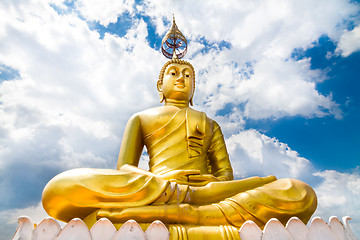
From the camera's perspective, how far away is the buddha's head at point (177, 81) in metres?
5.02

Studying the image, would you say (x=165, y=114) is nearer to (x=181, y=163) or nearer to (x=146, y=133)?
(x=146, y=133)

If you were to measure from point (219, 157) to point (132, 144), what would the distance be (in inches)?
51.5

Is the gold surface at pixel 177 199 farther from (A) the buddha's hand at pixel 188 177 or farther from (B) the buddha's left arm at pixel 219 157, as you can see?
(B) the buddha's left arm at pixel 219 157

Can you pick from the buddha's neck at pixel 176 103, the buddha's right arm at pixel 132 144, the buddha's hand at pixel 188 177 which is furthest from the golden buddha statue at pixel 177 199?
the buddha's neck at pixel 176 103

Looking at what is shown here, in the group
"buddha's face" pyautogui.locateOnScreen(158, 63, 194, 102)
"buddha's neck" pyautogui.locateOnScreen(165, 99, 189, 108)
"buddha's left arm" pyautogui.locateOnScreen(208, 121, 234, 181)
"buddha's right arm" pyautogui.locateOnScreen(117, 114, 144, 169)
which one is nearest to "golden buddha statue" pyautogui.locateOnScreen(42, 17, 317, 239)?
"buddha's right arm" pyautogui.locateOnScreen(117, 114, 144, 169)

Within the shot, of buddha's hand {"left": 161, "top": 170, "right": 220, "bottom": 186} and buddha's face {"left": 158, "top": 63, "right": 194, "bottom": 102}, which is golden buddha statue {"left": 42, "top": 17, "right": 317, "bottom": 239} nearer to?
buddha's hand {"left": 161, "top": 170, "right": 220, "bottom": 186}

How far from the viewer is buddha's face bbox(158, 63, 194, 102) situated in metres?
5.02

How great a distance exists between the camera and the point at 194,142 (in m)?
4.34

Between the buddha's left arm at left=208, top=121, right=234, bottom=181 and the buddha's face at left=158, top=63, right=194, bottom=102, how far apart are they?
0.82m

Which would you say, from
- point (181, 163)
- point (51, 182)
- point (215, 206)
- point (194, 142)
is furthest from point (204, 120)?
point (51, 182)

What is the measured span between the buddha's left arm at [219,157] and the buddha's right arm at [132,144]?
43.0 inches

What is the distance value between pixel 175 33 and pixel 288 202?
4.22 meters

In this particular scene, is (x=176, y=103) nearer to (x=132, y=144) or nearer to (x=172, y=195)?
(x=132, y=144)

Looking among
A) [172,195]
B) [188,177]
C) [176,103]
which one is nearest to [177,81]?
[176,103]
